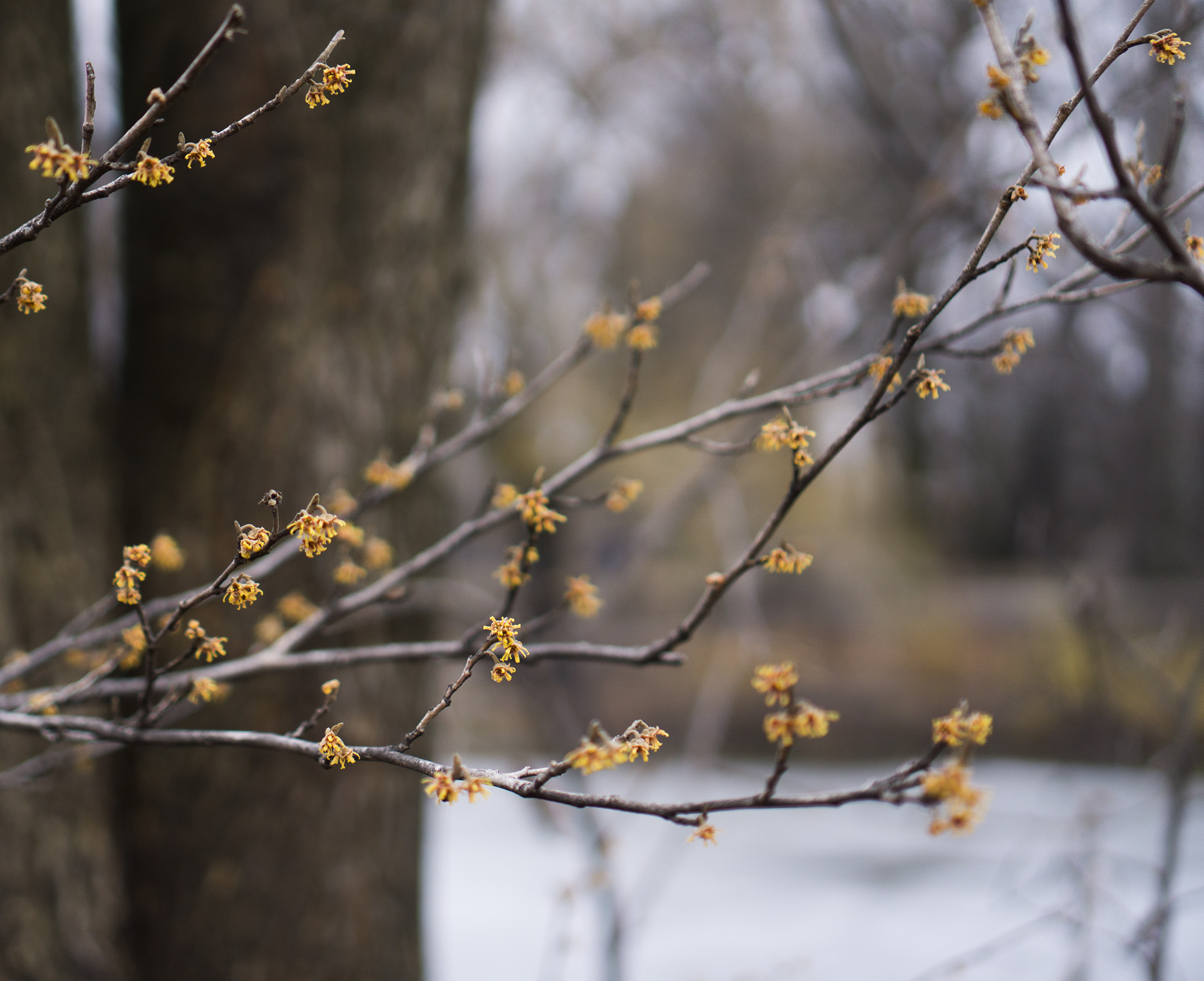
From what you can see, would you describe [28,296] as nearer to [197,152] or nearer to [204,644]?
[197,152]

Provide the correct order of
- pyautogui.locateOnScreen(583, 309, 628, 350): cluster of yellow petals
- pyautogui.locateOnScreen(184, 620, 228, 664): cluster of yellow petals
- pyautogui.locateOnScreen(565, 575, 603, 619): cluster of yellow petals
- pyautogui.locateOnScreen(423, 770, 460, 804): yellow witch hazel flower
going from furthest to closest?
pyautogui.locateOnScreen(583, 309, 628, 350): cluster of yellow petals, pyautogui.locateOnScreen(565, 575, 603, 619): cluster of yellow petals, pyautogui.locateOnScreen(184, 620, 228, 664): cluster of yellow petals, pyautogui.locateOnScreen(423, 770, 460, 804): yellow witch hazel flower

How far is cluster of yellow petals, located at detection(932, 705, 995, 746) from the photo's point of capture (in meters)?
0.68

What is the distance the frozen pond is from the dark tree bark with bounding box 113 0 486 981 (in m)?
0.81

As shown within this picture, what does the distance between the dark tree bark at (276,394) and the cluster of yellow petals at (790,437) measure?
138cm

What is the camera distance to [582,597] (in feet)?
3.69

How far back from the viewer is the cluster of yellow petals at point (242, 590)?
0.70 metres

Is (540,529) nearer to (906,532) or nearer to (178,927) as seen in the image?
(178,927)

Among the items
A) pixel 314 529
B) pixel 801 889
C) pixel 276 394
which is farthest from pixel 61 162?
pixel 801 889

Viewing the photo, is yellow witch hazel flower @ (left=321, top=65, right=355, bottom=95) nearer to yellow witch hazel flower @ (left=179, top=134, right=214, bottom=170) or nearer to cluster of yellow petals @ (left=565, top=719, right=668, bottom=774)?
yellow witch hazel flower @ (left=179, top=134, right=214, bottom=170)

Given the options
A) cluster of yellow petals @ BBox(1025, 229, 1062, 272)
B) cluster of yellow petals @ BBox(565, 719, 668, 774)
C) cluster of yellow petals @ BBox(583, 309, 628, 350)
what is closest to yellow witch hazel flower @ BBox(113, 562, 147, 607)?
cluster of yellow petals @ BBox(565, 719, 668, 774)

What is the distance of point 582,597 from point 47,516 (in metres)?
1.46

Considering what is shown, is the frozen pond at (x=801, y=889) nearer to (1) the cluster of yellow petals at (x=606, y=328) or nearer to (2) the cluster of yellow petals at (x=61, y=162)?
(1) the cluster of yellow petals at (x=606, y=328)

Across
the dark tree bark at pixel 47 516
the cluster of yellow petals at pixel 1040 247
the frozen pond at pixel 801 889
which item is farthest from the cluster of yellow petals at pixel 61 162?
the frozen pond at pixel 801 889

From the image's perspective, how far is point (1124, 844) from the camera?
5246 mm
